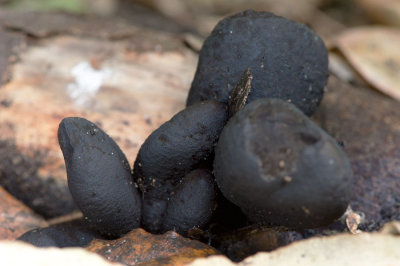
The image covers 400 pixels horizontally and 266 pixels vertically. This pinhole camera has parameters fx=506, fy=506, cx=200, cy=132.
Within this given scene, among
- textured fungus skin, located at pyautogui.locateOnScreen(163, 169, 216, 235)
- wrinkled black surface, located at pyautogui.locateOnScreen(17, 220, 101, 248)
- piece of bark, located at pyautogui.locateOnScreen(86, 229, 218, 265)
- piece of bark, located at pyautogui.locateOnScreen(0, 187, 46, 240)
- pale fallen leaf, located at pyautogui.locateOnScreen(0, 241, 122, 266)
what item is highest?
pale fallen leaf, located at pyautogui.locateOnScreen(0, 241, 122, 266)

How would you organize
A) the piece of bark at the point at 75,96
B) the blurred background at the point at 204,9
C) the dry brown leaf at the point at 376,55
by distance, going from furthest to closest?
1. the blurred background at the point at 204,9
2. the dry brown leaf at the point at 376,55
3. the piece of bark at the point at 75,96

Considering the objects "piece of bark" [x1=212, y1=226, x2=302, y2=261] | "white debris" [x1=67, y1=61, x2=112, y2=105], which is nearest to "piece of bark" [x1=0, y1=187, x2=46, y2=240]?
"white debris" [x1=67, y1=61, x2=112, y2=105]

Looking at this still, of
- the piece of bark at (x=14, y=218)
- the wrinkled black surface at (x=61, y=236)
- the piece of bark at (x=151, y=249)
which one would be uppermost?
the piece of bark at (x=151, y=249)

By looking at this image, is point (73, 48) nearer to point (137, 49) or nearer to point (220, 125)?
point (137, 49)

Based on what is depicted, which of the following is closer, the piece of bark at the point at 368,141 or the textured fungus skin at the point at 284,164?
the textured fungus skin at the point at 284,164

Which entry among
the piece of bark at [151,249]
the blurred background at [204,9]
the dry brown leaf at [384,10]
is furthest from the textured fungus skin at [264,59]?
the dry brown leaf at [384,10]

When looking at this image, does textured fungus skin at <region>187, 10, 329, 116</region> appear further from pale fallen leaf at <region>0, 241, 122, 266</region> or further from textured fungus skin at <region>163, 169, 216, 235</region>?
pale fallen leaf at <region>0, 241, 122, 266</region>

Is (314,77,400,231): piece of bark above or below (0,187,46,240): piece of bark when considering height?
above

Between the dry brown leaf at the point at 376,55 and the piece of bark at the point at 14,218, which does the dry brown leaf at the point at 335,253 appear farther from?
the dry brown leaf at the point at 376,55

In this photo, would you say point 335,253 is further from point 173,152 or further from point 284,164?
point 173,152
